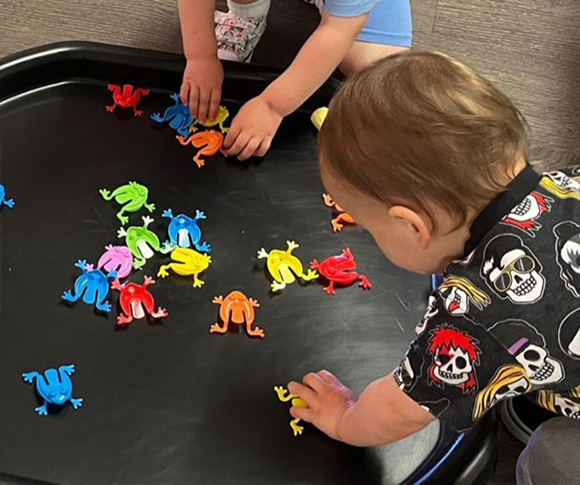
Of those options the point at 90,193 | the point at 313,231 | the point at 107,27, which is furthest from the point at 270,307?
the point at 107,27

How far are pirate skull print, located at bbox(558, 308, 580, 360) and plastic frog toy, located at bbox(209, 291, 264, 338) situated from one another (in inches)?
11.8

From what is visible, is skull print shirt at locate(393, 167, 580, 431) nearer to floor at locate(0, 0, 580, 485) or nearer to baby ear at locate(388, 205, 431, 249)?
baby ear at locate(388, 205, 431, 249)

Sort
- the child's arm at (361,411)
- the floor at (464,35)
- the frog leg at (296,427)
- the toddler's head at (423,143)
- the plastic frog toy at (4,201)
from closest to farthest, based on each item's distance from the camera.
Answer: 1. the toddler's head at (423,143)
2. the child's arm at (361,411)
3. the frog leg at (296,427)
4. the plastic frog toy at (4,201)
5. the floor at (464,35)

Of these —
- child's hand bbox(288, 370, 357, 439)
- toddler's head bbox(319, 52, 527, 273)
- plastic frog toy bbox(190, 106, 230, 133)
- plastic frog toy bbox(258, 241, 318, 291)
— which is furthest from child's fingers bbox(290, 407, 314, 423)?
plastic frog toy bbox(190, 106, 230, 133)

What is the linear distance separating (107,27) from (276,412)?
67 cm

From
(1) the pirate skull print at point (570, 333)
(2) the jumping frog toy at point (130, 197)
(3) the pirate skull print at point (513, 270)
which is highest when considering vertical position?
(3) the pirate skull print at point (513, 270)

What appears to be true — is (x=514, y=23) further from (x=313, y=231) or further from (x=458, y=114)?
(x=458, y=114)

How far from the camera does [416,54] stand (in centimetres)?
55

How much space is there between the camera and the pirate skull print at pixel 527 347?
1.79ft

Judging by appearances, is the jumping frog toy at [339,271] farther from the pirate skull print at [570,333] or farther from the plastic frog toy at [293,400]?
the pirate skull print at [570,333]

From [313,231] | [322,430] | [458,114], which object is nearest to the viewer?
[458,114]

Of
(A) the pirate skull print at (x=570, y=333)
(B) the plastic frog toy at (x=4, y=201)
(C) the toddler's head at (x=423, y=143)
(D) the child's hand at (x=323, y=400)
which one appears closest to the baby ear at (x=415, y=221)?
(C) the toddler's head at (x=423, y=143)

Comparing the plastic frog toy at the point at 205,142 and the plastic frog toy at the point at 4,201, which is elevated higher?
the plastic frog toy at the point at 205,142

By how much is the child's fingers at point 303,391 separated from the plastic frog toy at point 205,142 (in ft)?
0.92
